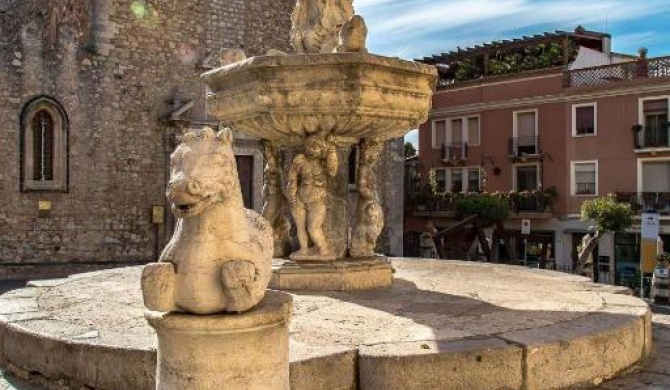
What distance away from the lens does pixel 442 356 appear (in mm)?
4086

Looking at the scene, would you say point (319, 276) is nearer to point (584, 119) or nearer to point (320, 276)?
point (320, 276)

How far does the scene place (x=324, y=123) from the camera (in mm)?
6543

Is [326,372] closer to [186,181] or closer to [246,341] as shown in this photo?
[246,341]

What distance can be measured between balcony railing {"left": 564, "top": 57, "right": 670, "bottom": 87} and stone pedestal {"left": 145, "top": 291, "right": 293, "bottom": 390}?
88.1 feet

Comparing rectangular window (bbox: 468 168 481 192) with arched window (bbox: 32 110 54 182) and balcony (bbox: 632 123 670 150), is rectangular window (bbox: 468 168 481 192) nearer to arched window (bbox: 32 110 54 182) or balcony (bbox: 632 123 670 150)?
balcony (bbox: 632 123 670 150)

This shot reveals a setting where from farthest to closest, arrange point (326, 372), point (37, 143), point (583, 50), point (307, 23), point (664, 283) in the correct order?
point (583, 50) < point (37, 143) < point (664, 283) < point (307, 23) < point (326, 372)

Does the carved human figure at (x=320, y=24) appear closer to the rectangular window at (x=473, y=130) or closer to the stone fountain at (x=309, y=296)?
the stone fountain at (x=309, y=296)

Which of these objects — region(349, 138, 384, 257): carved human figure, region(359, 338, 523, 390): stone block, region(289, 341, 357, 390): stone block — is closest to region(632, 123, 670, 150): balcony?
region(349, 138, 384, 257): carved human figure

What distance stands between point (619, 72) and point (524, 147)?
494cm

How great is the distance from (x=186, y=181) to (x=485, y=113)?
3018cm

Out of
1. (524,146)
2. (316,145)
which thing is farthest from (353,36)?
(524,146)

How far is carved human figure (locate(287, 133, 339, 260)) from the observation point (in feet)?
22.3

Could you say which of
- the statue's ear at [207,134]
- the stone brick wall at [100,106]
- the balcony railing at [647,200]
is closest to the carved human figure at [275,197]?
the statue's ear at [207,134]

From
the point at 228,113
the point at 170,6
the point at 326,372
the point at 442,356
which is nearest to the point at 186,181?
the point at 326,372
